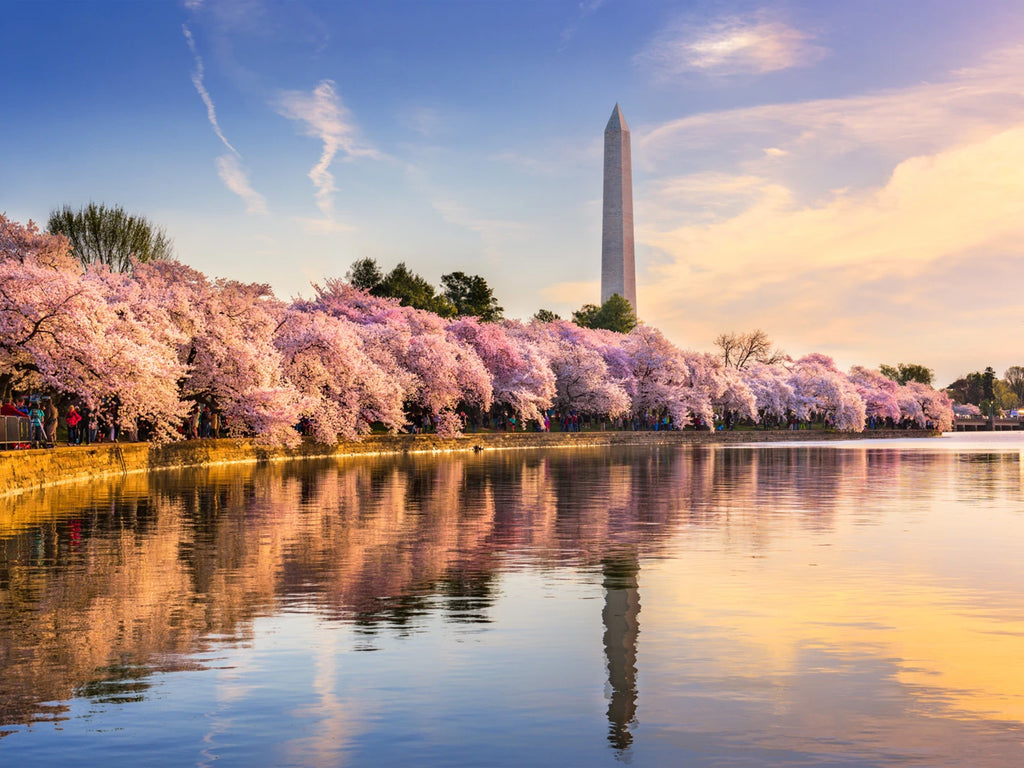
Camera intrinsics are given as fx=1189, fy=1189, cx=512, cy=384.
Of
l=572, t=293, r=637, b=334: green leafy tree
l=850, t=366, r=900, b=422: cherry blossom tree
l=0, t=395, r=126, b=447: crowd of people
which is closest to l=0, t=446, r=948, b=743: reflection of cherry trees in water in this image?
l=0, t=395, r=126, b=447: crowd of people

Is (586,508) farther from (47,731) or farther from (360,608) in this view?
(47,731)

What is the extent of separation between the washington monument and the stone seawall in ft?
76.7

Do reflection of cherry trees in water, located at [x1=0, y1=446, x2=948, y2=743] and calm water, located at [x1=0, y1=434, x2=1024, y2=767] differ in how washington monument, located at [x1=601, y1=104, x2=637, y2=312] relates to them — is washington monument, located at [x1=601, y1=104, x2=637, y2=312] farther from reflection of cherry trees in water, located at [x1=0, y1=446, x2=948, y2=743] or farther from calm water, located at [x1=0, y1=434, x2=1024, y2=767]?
calm water, located at [x1=0, y1=434, x2=1024, y2=767]

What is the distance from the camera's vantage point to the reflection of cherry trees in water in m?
12.3

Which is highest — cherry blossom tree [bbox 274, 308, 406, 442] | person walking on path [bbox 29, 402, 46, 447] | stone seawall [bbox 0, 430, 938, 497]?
cherry blossom tree [bbox 274, 308, 406, 442]

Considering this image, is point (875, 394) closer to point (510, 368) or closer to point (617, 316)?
point (617, 316)

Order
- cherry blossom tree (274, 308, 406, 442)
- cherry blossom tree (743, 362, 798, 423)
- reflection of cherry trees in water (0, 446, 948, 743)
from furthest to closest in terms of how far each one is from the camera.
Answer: cherry blossom tree (743, 362, 798, 423)
cherry blossom tree (274, 308, 406, 442)
reflection of cherry trees in water (0, 446, 948, 743)

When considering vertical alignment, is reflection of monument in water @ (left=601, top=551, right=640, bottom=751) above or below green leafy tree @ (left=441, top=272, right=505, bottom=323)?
below

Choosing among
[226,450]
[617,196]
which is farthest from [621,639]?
[617,196]

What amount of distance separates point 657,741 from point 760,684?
7.00ft

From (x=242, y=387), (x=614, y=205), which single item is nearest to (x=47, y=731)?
(x=242, y=387)

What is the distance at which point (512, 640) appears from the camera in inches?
496

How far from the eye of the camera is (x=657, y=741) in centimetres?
878

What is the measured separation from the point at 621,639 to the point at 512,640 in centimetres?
116
